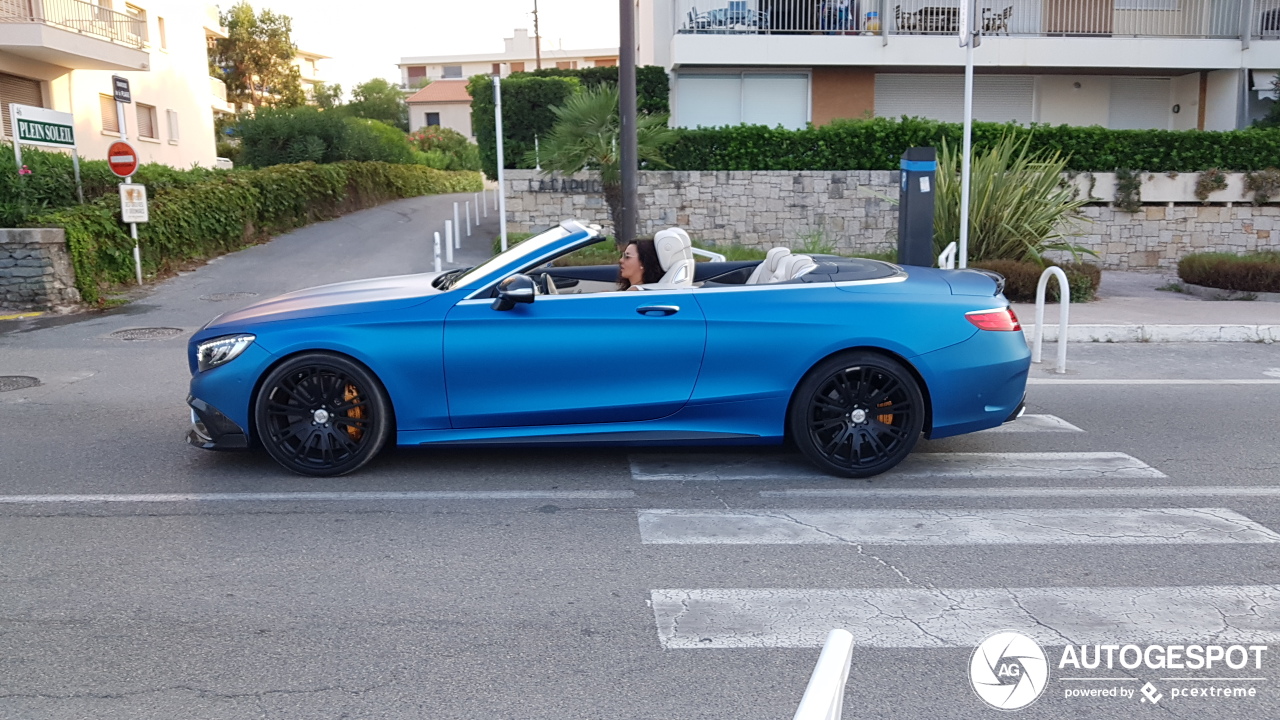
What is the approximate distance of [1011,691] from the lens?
348 centimetres

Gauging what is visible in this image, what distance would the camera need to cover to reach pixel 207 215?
61.9 ft

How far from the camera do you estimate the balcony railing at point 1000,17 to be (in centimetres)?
2362

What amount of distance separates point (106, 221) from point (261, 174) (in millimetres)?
8098

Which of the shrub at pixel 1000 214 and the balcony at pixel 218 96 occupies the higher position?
the balcony at pixel 218 96

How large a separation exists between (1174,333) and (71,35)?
78.5ft

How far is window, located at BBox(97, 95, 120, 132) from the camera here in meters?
28.1

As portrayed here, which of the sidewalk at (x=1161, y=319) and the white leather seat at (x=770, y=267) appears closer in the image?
the white leather seat at (x=770, y=267)

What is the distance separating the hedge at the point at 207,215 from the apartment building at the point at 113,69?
95.9 inches

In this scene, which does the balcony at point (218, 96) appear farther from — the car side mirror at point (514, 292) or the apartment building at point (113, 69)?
the car side mirror at point (514, 292)

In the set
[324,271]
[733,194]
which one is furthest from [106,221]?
[733,194]

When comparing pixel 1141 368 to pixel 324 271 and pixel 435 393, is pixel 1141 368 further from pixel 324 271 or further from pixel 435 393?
pixel 324 271

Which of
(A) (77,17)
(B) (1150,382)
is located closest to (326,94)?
(A) (77,17)

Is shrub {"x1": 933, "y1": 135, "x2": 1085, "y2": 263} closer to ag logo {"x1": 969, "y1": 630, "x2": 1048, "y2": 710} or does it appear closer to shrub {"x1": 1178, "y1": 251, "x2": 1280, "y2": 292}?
shrub {"x1": 1178, "y1": 251, "x2": 1280, "y2": 292}

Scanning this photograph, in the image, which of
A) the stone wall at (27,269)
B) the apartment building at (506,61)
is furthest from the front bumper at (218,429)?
the apartment building at (506,61)
